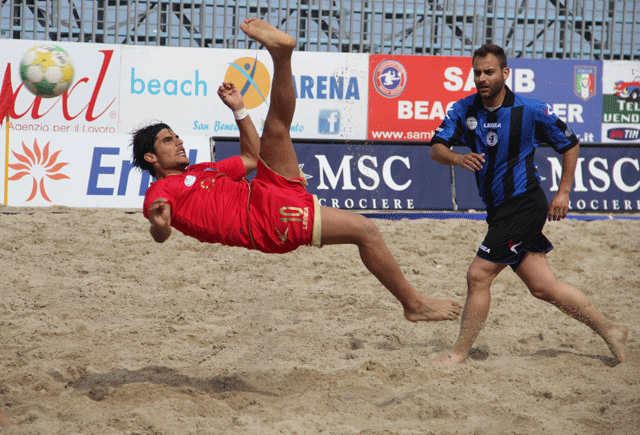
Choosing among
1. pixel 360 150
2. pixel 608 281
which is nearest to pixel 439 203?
pixel 360 150

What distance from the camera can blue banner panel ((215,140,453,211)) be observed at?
26.5ft

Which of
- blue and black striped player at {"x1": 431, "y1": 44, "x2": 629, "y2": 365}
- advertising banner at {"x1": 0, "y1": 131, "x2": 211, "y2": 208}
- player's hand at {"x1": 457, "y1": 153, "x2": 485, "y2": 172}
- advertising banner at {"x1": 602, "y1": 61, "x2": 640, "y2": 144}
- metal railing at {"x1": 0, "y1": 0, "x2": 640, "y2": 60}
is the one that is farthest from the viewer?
metal railing at {"x1": 0, "y1": 0, "x2": 640, "y2": 60}

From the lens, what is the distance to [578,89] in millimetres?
9602

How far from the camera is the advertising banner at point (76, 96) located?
28.5ft

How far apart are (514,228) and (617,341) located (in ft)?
2.90

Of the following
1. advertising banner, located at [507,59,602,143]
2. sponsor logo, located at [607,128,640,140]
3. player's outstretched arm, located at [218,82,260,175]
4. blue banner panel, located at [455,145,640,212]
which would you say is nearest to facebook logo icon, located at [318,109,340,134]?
advertising banner, located at [507,59,602,143]

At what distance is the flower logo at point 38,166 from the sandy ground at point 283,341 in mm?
1297

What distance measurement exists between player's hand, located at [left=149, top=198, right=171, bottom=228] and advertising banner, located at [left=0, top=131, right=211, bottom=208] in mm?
5121

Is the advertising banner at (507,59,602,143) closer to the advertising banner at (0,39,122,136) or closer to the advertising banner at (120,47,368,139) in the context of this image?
the advertising banner at (120,47,368,139)

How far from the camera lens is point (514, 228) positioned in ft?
10.6

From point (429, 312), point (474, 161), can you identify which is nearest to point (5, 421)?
point (429, 312)

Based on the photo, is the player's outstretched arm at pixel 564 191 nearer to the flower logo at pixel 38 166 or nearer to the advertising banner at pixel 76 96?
the flower logo at pixel 38 166

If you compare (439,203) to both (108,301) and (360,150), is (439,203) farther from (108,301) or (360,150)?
(108,301)

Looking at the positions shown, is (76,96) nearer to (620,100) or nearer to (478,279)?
(478,279)
